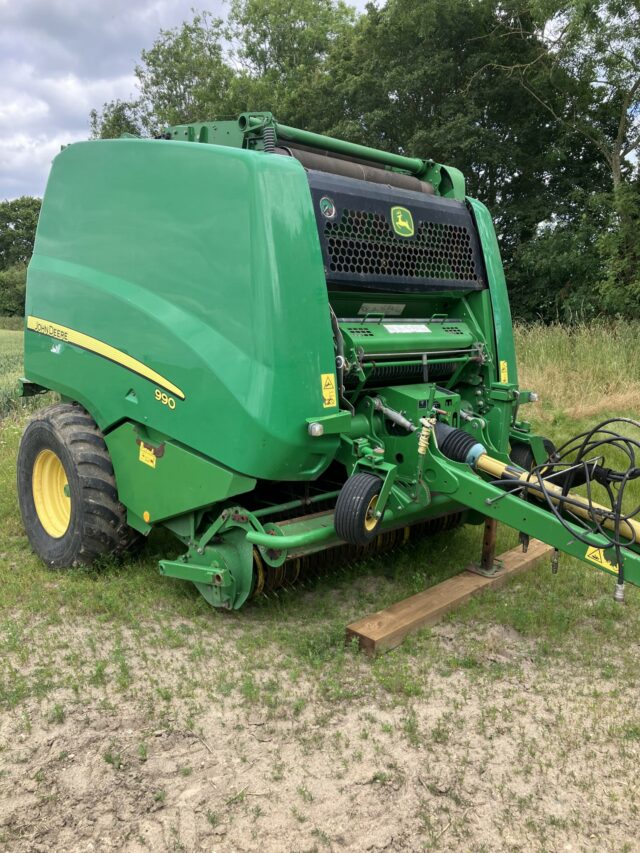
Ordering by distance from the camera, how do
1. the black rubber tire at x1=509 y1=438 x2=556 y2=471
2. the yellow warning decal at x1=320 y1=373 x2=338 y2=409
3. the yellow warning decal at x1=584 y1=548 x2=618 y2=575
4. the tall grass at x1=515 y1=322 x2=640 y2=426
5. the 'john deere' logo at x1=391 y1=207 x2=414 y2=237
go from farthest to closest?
the tall grass at x1=515 y1=322 x2=640 y2=426 < the black rubber tire at x1=509 y1=438 x2=556 y2=471 < the 'john deere' logo at x1=391 y1=207 x2=414 y2=237 < the yellow warning decal at x1=320 y1=373 x2=338 y2=409 < the yellow warning decal at x1=584 y1=548 x2=618 y2=575

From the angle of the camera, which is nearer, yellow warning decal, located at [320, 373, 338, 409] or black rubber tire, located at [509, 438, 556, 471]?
yellow warning decal, located at [320, 373, 338, 409]

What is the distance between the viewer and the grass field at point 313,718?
2098 mm

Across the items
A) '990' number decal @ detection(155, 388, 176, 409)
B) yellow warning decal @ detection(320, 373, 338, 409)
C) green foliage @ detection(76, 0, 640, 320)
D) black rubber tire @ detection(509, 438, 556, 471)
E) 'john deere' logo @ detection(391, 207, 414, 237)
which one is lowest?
black rubber tire @ detection(509, 438, 556, 471)

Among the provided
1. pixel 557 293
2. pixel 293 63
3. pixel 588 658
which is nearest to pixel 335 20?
pixel 293 63

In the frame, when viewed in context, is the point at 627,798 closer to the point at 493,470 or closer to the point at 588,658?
the point at 588,658

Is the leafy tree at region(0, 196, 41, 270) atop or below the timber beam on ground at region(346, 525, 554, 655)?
atop

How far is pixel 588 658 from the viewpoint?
304 cm

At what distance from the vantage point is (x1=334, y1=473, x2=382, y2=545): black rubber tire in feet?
9.34

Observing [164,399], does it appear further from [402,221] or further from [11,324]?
[11,324]

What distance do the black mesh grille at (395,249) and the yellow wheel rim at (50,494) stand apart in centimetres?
223

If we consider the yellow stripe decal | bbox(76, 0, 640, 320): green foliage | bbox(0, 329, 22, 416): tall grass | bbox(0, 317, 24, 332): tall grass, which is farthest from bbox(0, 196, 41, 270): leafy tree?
the yellow stripe decal

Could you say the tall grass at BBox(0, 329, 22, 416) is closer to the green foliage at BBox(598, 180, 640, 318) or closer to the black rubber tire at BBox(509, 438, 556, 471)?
the black rubber tire at BBox(509, 438, 556, 471)

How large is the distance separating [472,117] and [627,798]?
16.0m

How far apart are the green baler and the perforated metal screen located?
0.04ft
